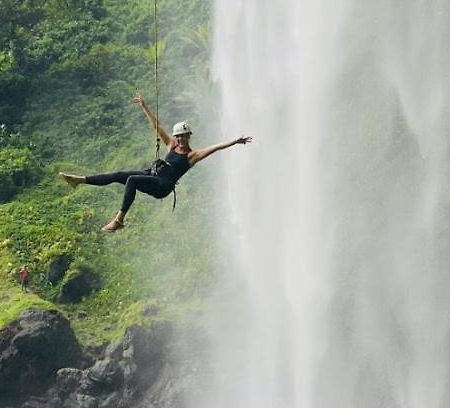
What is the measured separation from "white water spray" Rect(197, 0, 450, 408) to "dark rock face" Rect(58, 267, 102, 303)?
3546 mm

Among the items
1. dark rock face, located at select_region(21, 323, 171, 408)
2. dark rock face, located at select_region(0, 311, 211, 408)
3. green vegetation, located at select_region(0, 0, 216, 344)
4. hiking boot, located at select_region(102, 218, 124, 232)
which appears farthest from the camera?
green vegetation, located at select_region(0, 0, 216, 344)

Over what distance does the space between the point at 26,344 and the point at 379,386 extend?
25.5ft

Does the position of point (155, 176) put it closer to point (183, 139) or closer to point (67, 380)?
point (183, 139)

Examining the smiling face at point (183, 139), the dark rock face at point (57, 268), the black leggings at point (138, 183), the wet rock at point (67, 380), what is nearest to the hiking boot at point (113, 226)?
the black leggings at point (138, 183)

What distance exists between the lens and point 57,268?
27281 millimetres

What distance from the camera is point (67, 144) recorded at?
105 feet

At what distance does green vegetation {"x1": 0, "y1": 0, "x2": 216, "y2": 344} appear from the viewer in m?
26.9

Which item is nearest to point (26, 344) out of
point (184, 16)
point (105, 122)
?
point (105, 122)

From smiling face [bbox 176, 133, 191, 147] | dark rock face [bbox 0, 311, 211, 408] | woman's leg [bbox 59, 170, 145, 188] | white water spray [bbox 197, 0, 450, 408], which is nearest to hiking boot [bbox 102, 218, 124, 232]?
woman's leg [bbox 59, 170, 145, 188]

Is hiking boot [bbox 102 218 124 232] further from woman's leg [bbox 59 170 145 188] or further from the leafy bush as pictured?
the leafy bush

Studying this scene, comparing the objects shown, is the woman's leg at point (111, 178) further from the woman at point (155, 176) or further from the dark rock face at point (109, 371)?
the dark rock face at point (109, 371)

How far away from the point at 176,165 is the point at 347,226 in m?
11.0

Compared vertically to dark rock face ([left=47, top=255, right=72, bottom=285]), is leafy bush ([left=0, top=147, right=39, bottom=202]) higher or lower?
higher

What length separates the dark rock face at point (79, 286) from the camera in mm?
26969
